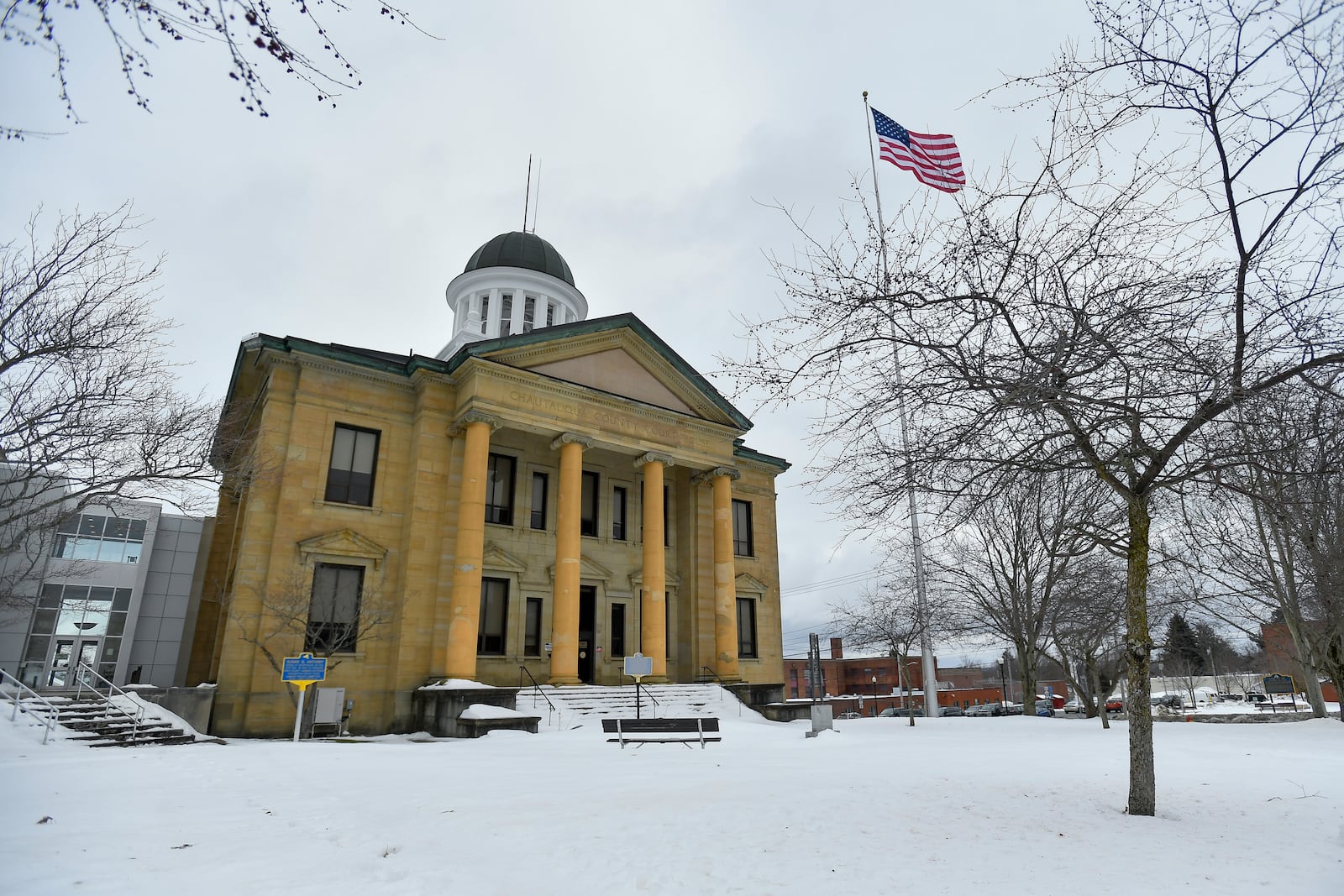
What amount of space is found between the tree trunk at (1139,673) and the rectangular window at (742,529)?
1003 inches

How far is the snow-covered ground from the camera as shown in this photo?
5.80 m

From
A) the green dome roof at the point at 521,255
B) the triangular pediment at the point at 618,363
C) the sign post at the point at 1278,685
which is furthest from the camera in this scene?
the sign post at the point at 1278,685

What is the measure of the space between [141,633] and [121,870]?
3959 centimetres

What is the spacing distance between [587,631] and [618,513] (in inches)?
199

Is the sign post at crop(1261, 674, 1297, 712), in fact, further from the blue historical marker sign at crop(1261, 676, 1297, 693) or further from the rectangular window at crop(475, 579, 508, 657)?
the rectangular window at crop(475, 579, 508, 657)

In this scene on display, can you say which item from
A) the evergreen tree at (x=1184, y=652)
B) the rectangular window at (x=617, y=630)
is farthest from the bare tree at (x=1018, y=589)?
the evergreen tree at (x=1184, y=652)

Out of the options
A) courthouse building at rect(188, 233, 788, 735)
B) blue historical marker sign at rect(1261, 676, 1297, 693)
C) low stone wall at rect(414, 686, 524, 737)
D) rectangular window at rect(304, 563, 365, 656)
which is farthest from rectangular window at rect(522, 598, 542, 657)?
blue historical marker sign at rect(1261, 676, 1297, 693)

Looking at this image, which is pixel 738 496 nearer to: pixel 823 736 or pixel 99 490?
pixel 823 736

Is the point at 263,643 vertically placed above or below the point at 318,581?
below

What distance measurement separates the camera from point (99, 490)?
730 inches

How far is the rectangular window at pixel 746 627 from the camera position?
109 feet

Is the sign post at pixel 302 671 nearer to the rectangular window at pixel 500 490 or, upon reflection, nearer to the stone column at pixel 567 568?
the stone column at pixel 567 568

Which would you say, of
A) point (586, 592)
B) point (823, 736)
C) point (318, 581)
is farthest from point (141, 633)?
point (823, 736)

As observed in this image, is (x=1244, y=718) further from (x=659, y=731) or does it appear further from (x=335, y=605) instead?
(x=335, y=605)
